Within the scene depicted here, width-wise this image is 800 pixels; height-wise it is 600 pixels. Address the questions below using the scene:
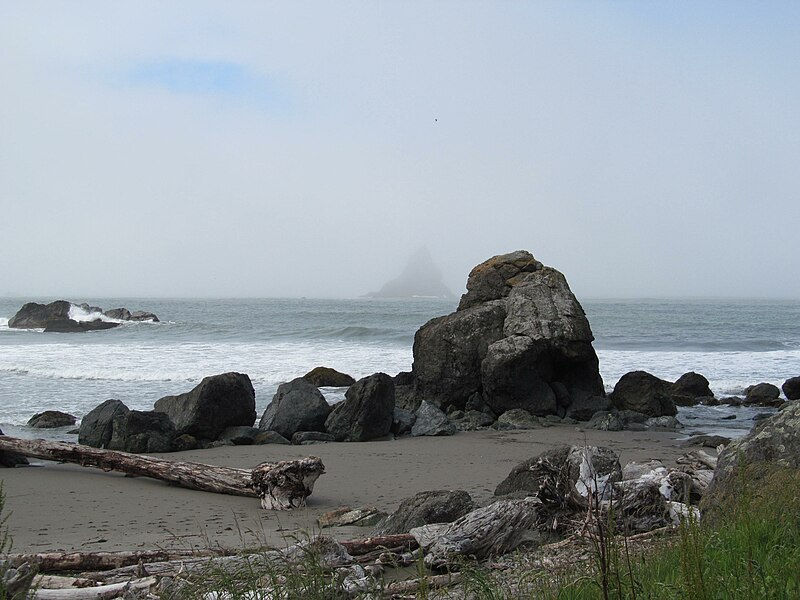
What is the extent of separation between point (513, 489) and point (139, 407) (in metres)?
12.9

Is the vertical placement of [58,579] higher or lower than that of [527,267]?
lower

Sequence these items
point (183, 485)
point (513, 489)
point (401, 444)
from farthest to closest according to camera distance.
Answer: point (401, 444), point (183, 485), point (513, 489)

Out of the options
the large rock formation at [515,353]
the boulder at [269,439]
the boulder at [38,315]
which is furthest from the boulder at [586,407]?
the boulder at [38,315]

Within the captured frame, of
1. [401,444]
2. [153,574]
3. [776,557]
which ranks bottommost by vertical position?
[401,444]

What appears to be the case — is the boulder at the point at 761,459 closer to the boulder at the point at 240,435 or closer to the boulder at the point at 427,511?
the boulder at the point at 427,511

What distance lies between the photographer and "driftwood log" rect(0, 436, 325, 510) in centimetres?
889

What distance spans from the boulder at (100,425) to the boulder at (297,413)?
121 inches

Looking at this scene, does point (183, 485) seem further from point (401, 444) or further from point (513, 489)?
point (401, 444)

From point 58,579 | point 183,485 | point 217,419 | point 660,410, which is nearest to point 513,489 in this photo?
point 183,485

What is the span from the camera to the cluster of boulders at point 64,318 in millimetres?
52188

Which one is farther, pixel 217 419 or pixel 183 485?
pixel 217 419

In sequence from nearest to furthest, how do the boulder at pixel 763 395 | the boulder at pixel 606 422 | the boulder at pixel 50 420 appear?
the boulder at pixel 50 420, the boulder at pixel 606 422, the boulder at pixel 763 395

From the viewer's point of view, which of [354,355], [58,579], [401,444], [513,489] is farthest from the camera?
[354,355]

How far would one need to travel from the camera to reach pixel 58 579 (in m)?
4.99
